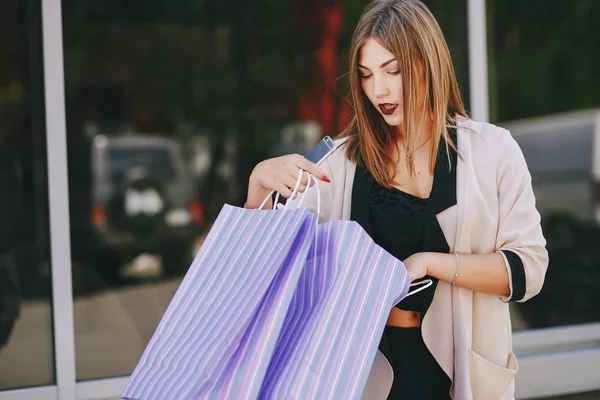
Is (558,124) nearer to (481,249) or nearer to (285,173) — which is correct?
(481,249)

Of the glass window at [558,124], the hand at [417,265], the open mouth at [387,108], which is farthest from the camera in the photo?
the glass window at [558,124]

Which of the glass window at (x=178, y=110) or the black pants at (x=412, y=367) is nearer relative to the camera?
the black pants at (x=412, y=367)

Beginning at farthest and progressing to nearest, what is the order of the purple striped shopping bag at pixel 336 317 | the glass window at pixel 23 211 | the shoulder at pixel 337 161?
the glass window at pixel 23 211
the shoulder at pixel 337 161
the purple striped shopping bag at pixel 336 317

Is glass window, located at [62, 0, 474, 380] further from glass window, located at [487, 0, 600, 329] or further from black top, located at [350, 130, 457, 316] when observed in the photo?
black top, located at [350, 130, 457, 316]

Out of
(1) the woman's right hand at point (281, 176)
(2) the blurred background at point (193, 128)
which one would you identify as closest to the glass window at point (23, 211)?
(2) the blurred background at point (193, 128)

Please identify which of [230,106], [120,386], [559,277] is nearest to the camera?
[120,386]

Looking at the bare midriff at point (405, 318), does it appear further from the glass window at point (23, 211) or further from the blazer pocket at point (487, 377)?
the glass window at point (23, 211)

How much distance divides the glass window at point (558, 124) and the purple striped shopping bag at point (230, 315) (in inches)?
129

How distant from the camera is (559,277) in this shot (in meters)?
4.97

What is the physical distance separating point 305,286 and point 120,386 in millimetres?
1933

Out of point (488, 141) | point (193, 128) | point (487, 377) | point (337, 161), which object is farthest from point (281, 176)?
point (193, 128)

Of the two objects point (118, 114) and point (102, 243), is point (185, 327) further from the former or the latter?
point (118, 114)

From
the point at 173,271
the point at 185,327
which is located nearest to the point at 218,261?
the point at 185,327

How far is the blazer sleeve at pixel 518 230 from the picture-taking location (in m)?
1.63
